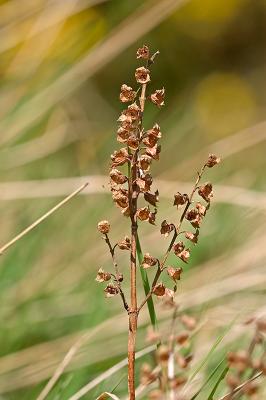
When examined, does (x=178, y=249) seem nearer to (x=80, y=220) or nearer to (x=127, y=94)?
(x=127, y=94)

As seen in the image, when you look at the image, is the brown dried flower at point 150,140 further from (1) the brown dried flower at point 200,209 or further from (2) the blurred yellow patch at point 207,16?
(2) the blurred yellow patch at point 207,16

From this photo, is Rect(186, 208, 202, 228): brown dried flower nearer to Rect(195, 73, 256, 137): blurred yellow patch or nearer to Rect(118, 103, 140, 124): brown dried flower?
Rect(118, 103, 140, 124): brown dried flower

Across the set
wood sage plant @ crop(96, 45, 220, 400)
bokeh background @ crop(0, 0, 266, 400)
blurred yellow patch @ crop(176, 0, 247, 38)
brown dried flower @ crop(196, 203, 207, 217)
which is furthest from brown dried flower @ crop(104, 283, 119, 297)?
blurred yellow patch @ crop(176, 0, 247, 38)

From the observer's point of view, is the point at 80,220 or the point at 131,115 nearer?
the point at 131,115

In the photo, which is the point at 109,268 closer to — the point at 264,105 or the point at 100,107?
the point at 100,107

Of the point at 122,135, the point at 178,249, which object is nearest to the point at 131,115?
the point at 122,135

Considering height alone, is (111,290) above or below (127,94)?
below

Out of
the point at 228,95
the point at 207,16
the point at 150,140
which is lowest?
the point at 150,140
